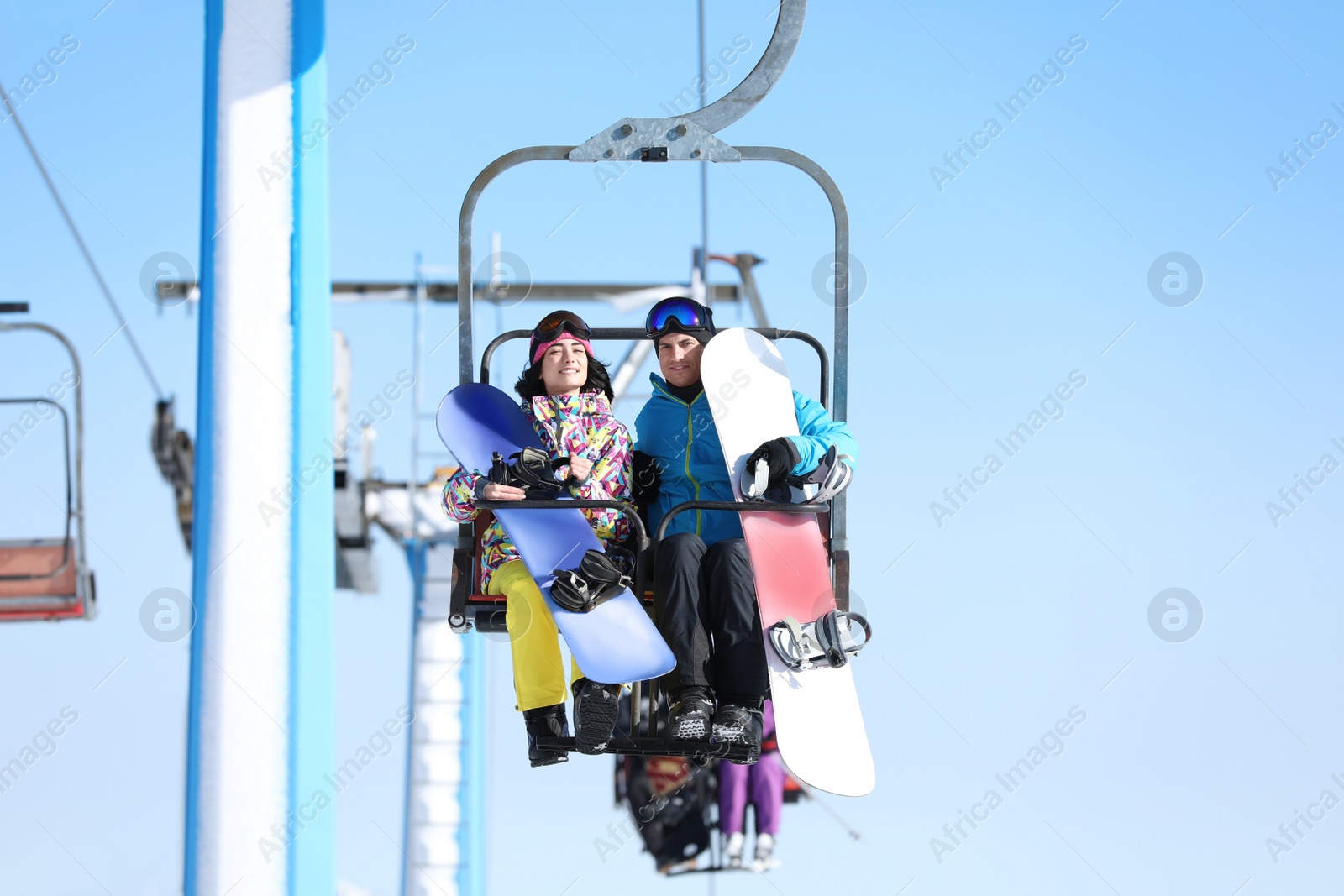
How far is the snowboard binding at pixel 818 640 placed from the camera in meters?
3.71

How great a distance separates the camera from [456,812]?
1490 centimetres

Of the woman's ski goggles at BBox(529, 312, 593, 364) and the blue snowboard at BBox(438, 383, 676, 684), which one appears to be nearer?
the blue snowboard at BBox(438, 383, 676, 684)

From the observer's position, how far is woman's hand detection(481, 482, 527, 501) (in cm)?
380

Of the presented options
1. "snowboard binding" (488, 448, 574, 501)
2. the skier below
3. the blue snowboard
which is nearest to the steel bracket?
the blue snowboard

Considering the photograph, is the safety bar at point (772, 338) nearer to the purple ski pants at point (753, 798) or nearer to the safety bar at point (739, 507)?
the safety bar at point (739, 507)

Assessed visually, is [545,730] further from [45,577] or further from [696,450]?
[45,577]

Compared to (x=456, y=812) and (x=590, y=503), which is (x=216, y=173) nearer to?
(x=590, y=503)

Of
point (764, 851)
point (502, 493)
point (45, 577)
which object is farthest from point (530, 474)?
point (764, 851)

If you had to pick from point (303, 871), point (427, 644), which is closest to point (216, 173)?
point (303, 871)

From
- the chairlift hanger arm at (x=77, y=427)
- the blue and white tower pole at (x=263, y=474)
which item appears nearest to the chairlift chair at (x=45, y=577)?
the chairlift hanger arm at (x=77, y=427)

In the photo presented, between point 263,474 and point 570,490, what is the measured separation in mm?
1408

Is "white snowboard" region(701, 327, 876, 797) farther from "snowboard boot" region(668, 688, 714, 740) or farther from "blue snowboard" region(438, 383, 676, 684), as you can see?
"blue snowboard" region(438, 383, 676, 684)

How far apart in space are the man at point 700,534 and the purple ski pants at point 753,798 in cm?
649

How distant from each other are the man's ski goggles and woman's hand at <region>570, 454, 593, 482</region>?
0.44 metres
